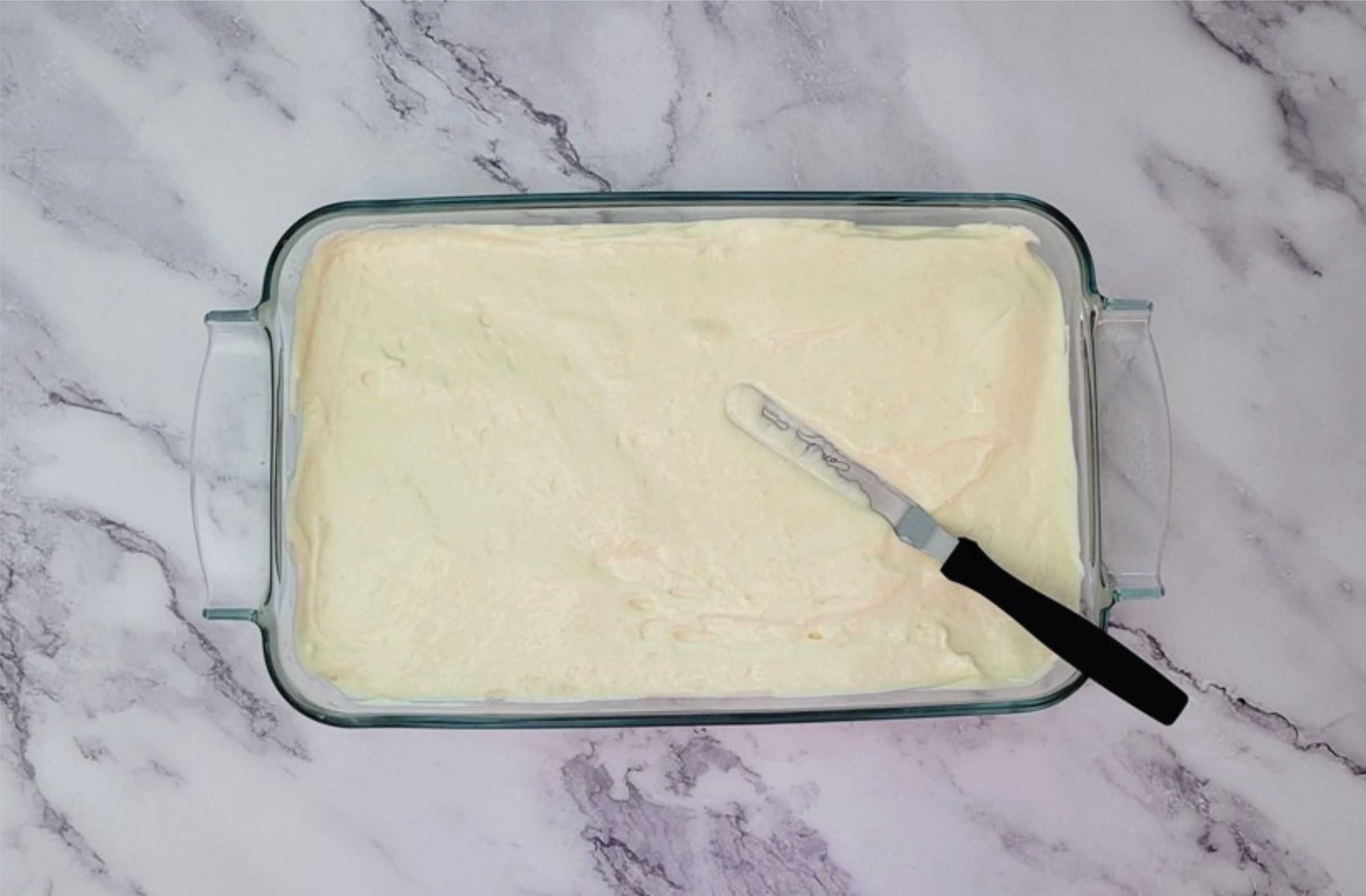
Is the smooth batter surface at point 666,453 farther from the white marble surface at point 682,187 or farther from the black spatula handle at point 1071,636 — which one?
the white marble surface at point 682,187

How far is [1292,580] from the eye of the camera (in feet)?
4.04

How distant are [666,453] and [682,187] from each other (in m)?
0.31

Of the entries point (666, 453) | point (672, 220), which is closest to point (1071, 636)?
point (666, 453)

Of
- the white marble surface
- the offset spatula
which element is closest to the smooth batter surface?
the offset spatula

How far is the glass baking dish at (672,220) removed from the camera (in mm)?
1069

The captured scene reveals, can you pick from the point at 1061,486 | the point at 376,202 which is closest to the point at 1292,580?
the point at 1061,486

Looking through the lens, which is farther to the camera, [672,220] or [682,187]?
[682,187]

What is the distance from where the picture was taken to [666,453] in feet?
3.48

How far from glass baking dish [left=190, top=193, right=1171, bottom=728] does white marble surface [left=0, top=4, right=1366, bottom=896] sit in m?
0.12

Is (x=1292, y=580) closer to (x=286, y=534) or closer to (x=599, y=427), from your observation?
(x=599, y=427)

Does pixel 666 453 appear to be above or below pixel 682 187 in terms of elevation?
below

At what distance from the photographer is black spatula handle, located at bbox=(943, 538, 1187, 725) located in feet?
3.30

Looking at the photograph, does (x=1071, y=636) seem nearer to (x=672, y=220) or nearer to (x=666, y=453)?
(x=666, y=453)

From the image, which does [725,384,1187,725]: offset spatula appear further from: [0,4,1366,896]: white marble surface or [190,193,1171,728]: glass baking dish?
[0,4,1366,896]: white marble surface
